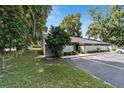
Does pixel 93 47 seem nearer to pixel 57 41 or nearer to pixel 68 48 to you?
pixel 68 48

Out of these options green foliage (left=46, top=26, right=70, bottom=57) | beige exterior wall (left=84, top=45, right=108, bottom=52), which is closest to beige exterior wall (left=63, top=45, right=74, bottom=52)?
green foliage (left=46, top=26, right=70, bottom=57)

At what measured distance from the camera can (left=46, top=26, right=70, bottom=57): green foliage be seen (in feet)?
39.3

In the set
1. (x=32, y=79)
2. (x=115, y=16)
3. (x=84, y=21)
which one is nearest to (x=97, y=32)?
(x=115, y=16)

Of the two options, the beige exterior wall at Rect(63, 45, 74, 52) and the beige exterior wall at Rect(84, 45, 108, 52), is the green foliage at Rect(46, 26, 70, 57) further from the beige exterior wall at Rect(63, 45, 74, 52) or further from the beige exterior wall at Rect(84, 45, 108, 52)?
the beige exterior wall at Rect(84, 45, 108, 52)

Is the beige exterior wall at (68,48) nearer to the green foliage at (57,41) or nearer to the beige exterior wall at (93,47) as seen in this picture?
the green foliage at (57,41)

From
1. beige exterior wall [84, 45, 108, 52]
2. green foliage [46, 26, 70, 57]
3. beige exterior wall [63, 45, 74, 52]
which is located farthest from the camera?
beige exterior wall [84, 45, 108, 52]

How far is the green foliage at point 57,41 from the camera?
39.3ft

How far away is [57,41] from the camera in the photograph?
12.1 metres

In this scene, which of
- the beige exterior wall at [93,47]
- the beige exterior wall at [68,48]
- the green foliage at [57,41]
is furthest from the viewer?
the beige exterior wall at [93,47]

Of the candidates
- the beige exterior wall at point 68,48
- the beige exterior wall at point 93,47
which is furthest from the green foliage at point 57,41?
the beige exterior wall at point 93,47

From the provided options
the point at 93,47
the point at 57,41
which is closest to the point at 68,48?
the point at 57,41
